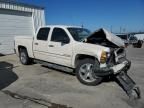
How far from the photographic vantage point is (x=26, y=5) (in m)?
15.8

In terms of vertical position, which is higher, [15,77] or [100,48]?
[100,48]

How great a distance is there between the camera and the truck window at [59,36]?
313 inches

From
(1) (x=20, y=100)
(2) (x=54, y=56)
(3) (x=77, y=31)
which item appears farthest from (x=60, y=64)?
(1) (x=20, y=100)

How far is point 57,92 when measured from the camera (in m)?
6.38

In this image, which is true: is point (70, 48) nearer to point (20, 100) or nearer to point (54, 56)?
point (54, 56)

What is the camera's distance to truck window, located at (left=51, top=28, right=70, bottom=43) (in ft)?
26.1

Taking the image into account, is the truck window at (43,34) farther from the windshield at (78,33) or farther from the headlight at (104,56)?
the headlight at (104,56)

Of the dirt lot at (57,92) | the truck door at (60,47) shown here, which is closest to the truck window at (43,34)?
the truck door at (60,47)

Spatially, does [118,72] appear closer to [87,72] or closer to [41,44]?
[87,72]

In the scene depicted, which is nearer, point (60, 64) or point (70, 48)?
point (70, 48)

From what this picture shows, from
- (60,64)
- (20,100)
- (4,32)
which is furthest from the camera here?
(4,32)

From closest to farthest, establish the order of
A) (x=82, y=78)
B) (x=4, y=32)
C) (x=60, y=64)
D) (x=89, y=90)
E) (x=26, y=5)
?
1. (x=89, y=90)
2. (x=82, y=78)
3. (x=60, y=64)
4. (x=4, y=32)
5. (x=26, y=5)

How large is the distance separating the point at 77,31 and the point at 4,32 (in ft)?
26.1

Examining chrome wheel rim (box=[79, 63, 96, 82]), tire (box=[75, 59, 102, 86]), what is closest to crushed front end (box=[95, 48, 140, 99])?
tire (box=[75, 59, 102, 86])
